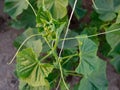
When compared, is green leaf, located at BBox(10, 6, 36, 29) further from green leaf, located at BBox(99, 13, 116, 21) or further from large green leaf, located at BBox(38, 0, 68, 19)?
green leaf, located at BBox(99, 13, 116, 21)

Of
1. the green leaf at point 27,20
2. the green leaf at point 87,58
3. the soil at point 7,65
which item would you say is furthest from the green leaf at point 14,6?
the green leaf at point 87,58

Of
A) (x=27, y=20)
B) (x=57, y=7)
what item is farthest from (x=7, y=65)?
(x=57, y=7)

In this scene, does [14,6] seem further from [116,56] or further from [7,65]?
[116,56]

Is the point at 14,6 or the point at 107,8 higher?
the point at 14,6

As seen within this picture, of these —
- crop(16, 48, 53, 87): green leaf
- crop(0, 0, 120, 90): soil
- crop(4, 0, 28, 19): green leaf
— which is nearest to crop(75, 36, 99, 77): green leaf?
crop(16, 48, 53, 87): green leaf

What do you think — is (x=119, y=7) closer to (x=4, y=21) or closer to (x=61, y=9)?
(x=61, y=9)

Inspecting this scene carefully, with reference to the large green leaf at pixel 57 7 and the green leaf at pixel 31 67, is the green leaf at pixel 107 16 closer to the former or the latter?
the large green leaf at pixel 57 7
